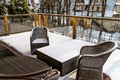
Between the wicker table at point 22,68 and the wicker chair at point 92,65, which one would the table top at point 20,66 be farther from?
the wicker chair at point 92,65

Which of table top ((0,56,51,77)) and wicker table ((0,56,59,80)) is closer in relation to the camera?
wicker table ((0,56,59,80))

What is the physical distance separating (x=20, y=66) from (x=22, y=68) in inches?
3.2

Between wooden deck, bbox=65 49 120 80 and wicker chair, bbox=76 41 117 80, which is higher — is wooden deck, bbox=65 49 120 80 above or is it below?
below

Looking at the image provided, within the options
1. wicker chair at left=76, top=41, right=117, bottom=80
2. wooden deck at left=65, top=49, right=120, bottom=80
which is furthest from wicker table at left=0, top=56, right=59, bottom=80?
wooden deck at left=65, top=49, right=120, bottom=80

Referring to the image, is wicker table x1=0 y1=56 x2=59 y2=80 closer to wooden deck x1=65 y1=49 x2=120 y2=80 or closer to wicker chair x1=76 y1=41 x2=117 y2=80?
wicker chair x1=76 y1=41 x2=117 y2=80

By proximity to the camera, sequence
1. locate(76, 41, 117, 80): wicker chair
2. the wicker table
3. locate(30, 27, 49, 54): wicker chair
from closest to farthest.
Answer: the wicker table → locate(76, 41, 117, 80): wicker chair → locate(30, 27, 49, 54): wicker chair

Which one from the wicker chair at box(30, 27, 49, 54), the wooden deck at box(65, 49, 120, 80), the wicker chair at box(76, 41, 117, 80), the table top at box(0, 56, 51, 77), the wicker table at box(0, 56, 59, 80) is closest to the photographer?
the wicker table at box(0, 56, 59, 80)

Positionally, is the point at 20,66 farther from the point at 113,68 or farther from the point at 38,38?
the point at 38,38

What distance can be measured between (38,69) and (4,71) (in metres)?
0.44

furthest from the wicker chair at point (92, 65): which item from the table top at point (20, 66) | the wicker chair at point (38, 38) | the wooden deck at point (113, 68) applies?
the wicker chair at point (38, 38)

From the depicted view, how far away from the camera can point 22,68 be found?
6.18 ft

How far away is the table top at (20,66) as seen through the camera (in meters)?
1.75

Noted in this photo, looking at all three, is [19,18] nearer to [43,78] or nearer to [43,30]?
[43,30]

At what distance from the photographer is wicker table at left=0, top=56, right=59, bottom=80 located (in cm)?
162
